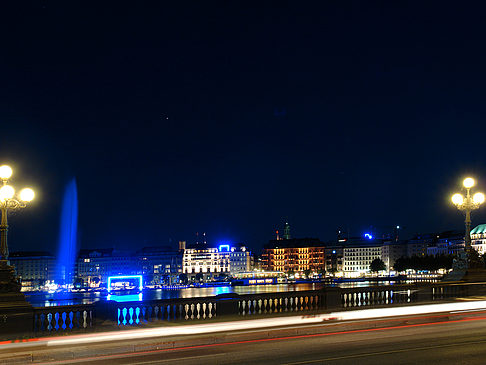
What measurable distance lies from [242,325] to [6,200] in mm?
8585

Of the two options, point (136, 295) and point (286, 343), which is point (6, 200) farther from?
point (136, 295)

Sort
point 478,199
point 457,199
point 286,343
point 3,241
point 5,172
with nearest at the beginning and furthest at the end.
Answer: point 286,343
point 3,241
point 5,172
point 457,199
point 478,199

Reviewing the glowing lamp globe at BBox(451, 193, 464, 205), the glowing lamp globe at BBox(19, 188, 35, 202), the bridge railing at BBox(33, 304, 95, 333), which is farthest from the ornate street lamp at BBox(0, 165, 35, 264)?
the glowing lamp globe at BBox(451, 193, 464, 205)

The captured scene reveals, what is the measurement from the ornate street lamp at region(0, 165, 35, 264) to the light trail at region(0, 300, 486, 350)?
3.31 m

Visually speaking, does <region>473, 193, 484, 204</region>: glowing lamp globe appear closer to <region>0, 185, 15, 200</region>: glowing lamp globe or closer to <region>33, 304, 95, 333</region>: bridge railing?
<region>33, 304, 95, 333</region>: bridge railing

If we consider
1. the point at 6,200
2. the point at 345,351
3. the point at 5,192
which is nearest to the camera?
the point at 345,351

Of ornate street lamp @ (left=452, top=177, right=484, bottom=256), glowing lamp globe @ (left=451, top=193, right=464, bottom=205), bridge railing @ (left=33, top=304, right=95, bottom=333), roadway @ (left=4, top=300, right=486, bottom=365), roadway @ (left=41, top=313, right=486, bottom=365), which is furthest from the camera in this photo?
glowing lamp globe @ (left=451, top=193, right=464, bottom=205)

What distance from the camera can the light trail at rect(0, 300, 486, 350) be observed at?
16609mm

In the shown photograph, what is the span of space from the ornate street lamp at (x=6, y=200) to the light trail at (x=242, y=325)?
10.8 ft

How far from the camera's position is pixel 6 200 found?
64.0 ft

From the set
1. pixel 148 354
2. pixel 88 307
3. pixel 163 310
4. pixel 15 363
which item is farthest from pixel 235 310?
pixel 15 363

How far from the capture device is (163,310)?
21484 mm

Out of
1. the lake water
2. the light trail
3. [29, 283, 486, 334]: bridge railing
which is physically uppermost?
[29, 283, 486, 334]: bridge railing

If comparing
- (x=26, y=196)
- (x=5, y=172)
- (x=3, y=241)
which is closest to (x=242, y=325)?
(x=3, y=241)
